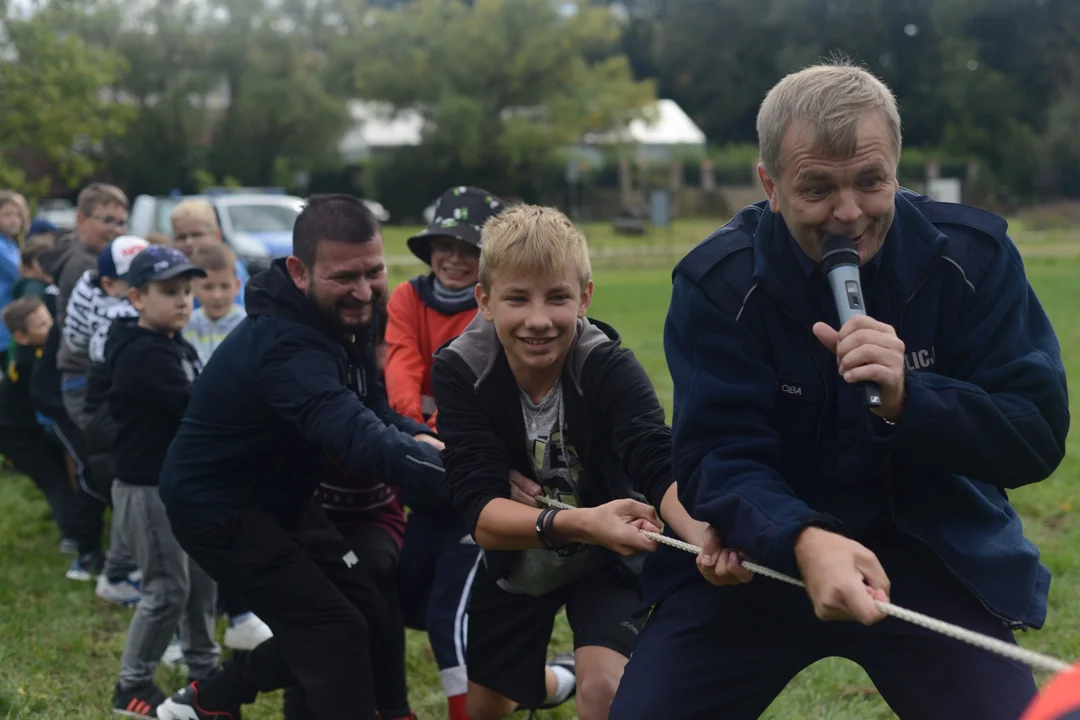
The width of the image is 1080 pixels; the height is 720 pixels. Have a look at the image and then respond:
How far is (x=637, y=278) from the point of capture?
28.4m

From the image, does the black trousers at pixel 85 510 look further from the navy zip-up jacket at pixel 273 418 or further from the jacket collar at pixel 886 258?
the jacket collar at pixel 886 258

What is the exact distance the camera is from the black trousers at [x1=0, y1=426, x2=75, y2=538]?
26.8 ft

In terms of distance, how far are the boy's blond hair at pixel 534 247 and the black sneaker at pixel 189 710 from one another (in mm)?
2090

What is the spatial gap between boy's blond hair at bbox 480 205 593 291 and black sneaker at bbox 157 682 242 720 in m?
2.09

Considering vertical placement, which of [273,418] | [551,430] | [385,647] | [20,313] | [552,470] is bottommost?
[20,313]

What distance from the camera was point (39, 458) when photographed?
27.3ft

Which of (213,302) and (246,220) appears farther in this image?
(246,220)

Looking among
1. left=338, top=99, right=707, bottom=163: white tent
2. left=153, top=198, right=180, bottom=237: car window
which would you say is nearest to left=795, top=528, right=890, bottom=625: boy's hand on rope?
left=153, top=198, right=180, bottom=237: car window

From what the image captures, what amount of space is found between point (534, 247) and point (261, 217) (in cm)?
2211

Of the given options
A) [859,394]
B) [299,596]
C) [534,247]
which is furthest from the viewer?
[299,596]

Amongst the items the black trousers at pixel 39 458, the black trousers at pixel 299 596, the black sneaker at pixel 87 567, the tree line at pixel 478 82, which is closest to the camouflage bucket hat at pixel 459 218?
the black trousers at pixel 299 596

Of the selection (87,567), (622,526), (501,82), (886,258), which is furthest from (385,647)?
(501,82)

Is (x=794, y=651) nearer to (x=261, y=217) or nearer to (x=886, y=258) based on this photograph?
(x=886, y=258)

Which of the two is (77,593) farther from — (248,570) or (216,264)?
(248,570)
